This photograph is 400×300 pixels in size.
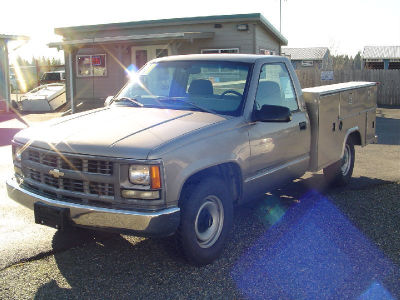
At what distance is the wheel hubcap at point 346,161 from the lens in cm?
733

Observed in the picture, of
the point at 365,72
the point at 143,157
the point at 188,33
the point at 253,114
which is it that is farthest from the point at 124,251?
the point at 365,72

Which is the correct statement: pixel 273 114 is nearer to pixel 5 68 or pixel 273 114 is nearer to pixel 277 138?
pixel 277 138

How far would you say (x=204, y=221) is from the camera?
4305mm

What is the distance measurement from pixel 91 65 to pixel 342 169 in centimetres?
1660

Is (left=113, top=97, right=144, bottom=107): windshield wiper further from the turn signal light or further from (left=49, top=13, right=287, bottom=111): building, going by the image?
(left=49, top=13, right=287, bottom=111): building

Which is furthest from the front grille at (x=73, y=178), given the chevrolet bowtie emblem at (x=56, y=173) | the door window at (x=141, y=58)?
the door window at (x=141, y=58)

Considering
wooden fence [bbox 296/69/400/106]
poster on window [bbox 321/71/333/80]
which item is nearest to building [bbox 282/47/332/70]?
wooden fence [bbox 296/69/400/106]

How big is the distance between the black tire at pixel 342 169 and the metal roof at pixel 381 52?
4320 cm

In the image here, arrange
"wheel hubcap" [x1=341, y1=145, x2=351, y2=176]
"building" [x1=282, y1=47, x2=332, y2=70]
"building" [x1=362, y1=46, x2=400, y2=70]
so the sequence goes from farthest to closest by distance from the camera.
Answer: "building" [x1=282, y1=47, x2=332, y2=70], "building" [x1=362, y1=46, x2=400, y2=70], "wheel hubcap" [x1=341, y1=145, x2=351, y2=176]

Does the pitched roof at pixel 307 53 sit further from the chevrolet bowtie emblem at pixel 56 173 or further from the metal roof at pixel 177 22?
the chevrolet bowtie emblem at pixel 56 173

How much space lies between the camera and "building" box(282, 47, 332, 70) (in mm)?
60781

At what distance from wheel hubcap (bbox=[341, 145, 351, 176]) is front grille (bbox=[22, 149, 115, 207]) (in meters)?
4.52

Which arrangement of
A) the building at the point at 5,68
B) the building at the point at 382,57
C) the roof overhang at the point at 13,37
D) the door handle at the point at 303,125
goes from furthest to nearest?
the building at the point at 382,57 < the building at the point at 5,68 < the roof overhang at the point at 13,37 < the door handle at the point at 303,125

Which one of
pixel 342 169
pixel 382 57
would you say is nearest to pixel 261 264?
pixel 342 169
